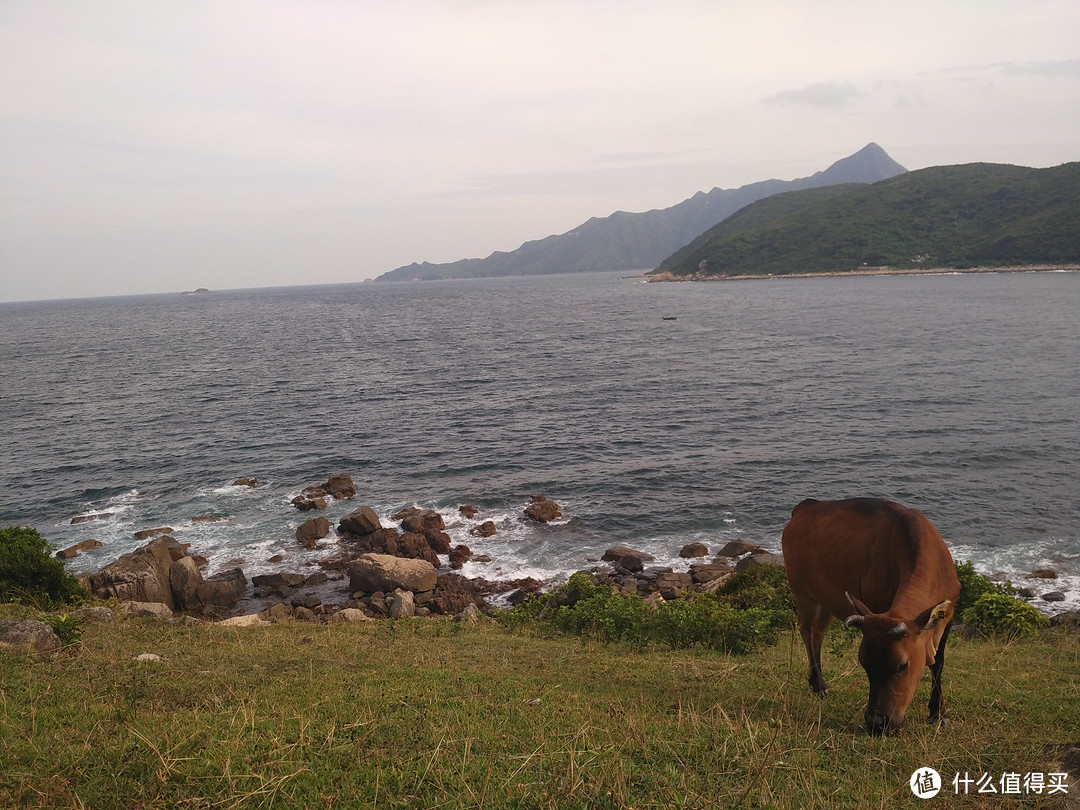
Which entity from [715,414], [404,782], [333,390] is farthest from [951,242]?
[404,782]

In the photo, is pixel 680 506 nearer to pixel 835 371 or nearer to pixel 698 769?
pixel 698 769

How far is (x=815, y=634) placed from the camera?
32.6 feet

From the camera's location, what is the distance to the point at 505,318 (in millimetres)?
135625

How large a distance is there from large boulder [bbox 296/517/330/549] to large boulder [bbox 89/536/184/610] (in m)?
6.00

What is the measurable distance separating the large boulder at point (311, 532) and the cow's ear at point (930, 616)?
29141 mm

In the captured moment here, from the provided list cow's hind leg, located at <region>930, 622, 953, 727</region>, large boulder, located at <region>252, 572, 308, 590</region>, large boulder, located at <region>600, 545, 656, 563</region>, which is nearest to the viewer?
cow's hind leg, located at <region>930, 622, 953, 727</region>

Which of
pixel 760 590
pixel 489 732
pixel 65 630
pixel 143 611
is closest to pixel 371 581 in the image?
pixel 143 611

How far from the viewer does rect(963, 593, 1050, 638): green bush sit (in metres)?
16.0

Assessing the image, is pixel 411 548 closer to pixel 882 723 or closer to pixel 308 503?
pixel 308 503

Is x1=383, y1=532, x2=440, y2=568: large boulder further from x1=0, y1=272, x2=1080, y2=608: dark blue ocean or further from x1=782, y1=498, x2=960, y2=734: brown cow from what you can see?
x1=782, y1=498, x2=960, y2=734: brown cow

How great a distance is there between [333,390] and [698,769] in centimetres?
6124

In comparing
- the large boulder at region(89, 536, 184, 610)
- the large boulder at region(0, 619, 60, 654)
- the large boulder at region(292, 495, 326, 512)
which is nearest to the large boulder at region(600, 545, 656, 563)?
the large boulder at region(292, 495, 326, 512)

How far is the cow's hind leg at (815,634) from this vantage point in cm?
986

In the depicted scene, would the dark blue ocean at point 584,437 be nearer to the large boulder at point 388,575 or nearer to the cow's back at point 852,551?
the large boulder at point 388,575
